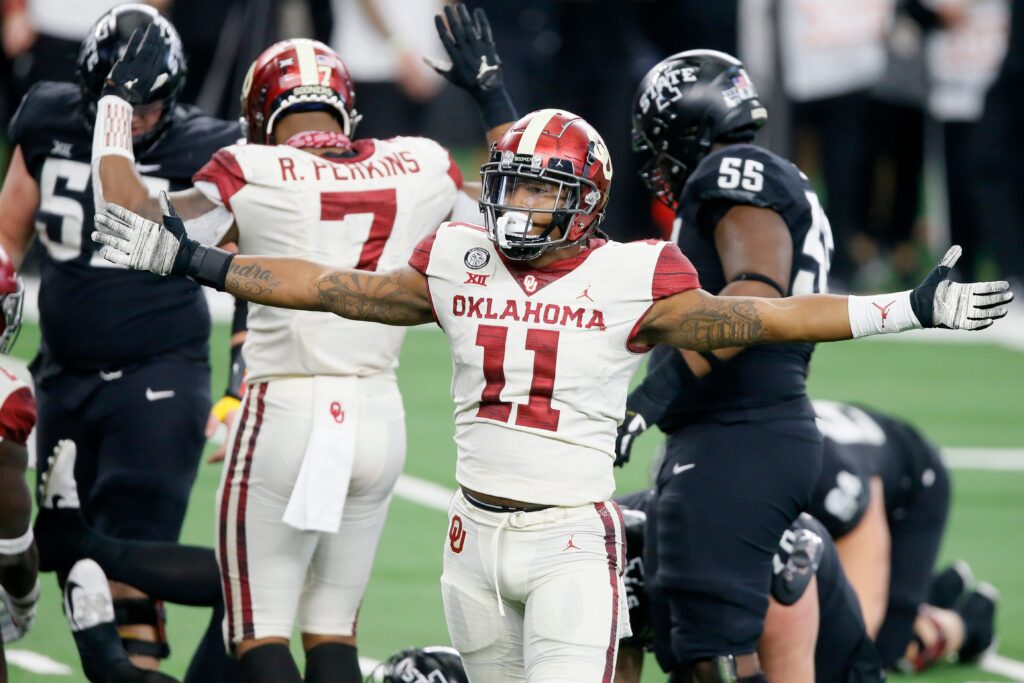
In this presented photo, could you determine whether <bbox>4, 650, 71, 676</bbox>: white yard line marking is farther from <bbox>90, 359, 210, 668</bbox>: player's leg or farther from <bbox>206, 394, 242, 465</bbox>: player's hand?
<bbox>206, 394, 242, 465</bbox>: player's hand

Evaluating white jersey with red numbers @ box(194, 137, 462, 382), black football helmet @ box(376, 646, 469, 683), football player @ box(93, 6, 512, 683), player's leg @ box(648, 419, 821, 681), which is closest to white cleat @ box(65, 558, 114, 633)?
football player @ box(93, 6, 512, 683)

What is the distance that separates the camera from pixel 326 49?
18.2 feet

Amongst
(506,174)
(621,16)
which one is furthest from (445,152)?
(621,16)

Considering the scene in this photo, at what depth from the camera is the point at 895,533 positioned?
7.25m

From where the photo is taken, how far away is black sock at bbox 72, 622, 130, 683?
18.1 feet

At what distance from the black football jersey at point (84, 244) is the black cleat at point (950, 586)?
130 inches

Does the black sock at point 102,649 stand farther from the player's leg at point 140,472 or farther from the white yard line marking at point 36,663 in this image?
the white yard line marking at point 36,663

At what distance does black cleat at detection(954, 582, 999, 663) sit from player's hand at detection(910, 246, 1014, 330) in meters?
2.91

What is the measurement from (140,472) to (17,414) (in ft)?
2.99

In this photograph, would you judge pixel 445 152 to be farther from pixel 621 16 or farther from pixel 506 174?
pixel 621 16

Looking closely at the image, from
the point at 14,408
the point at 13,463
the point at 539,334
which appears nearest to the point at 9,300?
the point at 14,408

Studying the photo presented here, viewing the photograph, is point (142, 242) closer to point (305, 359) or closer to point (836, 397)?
point (305, 359)

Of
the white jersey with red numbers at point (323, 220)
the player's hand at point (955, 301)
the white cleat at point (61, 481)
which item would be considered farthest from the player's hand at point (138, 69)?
the player's hand at point (955, 301)

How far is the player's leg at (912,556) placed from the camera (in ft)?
23.1
